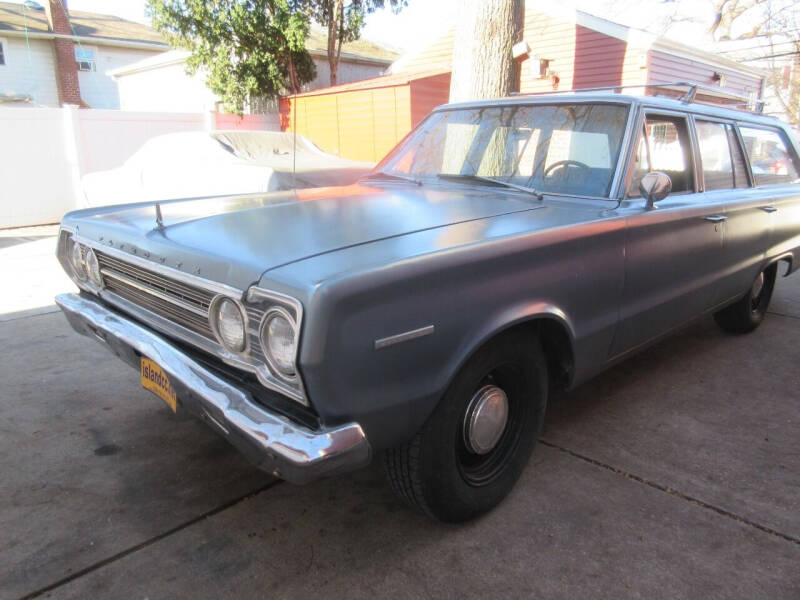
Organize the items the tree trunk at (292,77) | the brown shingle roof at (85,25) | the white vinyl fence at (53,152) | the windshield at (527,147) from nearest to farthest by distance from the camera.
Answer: the windshield at (527,147) < the white vinyl fence at (53,152) < the tree trunk at (292,77) < the brown shingle roof at (85,25)

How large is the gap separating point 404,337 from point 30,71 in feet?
87.5

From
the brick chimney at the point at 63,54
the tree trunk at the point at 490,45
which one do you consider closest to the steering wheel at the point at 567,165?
the tree trunk at the point at 490,45

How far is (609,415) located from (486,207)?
146 centimetres

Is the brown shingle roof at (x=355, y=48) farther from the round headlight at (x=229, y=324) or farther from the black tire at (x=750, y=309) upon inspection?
the round headlight at (x=229, y=324)

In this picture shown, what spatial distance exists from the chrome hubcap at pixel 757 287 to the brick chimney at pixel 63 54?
25032 millimetres

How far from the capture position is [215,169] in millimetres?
8305

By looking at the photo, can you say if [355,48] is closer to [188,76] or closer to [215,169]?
[188,76]

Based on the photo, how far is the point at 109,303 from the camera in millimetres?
2859

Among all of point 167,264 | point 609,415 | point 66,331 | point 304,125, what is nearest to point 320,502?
point 167,264

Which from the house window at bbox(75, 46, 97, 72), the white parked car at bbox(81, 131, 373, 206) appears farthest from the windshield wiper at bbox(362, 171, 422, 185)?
the house window at bbox(75, 46, 97, 72)

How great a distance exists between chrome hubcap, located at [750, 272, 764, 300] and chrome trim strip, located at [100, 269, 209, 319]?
398 cm

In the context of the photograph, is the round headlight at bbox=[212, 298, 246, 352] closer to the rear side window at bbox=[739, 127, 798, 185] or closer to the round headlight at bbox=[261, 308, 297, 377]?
the round headlight at bbox=[261, 308, 297, 377]

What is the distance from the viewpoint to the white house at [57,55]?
22.7m

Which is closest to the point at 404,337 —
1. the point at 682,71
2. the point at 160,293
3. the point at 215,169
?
the point at 160,293
